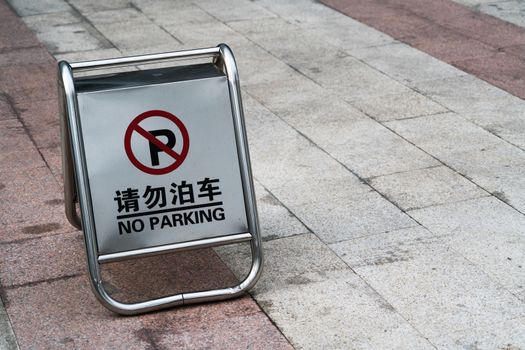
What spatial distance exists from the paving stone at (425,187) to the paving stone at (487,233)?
0.10 metres

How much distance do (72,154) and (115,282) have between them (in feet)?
2.82

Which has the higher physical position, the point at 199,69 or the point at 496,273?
the point at 199,69

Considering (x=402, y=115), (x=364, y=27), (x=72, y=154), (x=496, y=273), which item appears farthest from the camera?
(x=364, y=27)

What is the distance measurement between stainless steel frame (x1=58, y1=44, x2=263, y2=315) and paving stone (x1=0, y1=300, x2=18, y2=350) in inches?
18.5

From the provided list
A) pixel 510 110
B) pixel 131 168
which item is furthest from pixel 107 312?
pixel 510 110

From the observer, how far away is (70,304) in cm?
514

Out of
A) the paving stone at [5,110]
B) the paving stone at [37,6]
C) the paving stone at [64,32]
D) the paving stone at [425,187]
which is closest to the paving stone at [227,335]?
the paving stone at [425,187]

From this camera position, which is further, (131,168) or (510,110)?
(510,110)

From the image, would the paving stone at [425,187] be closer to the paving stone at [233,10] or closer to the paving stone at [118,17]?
the paving stone at [233,10]

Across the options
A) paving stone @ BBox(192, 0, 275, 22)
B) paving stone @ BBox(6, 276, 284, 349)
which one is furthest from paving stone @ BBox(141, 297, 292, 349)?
paving stone @ BBox(192, 0, 275, 22)

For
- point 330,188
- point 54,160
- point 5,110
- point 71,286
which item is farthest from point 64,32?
point 71,286

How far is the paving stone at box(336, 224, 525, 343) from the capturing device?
4.94 m

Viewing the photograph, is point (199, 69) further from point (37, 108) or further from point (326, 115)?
point (37, 108)

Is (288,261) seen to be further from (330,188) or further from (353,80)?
(353,80)
